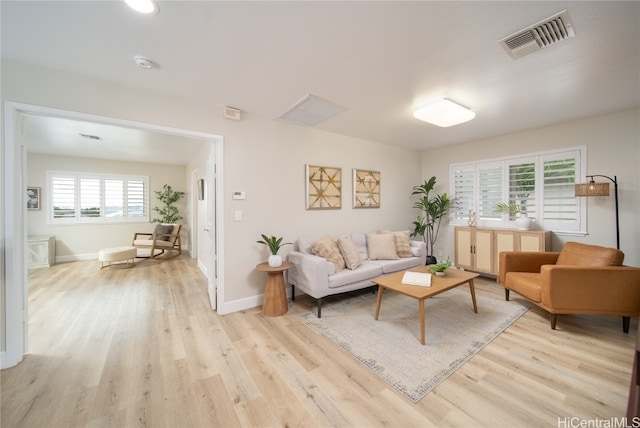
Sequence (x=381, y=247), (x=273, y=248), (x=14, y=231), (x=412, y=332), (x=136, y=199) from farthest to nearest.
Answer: (x=136, y=199), (x=381, y=247), (x=273, y=248), (x=412, y=332), (x=14, y=231)

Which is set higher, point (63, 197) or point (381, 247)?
point (63, 197)

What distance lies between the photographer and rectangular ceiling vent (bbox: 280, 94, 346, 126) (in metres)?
2.67

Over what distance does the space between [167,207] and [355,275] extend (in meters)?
5.82

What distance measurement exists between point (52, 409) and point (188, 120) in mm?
2520

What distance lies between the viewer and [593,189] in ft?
9.82

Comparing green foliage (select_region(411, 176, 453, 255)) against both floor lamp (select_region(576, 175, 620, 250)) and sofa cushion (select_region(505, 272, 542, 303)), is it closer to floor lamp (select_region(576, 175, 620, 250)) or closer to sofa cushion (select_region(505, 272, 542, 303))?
floor lamp (select_region(576, 175, 620, 250))

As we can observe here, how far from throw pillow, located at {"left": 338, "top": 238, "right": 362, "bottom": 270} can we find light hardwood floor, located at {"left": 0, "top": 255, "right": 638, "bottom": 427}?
0.98 metres

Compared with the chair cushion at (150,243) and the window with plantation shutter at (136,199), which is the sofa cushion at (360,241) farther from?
the window with plantation shutter at (136,199)

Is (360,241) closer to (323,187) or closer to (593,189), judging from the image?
(323,187)

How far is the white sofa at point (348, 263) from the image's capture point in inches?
108

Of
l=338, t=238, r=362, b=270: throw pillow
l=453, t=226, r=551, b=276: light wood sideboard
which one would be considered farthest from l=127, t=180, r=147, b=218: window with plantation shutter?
l=453, t=226, r=551, b=276: light wood sideboard

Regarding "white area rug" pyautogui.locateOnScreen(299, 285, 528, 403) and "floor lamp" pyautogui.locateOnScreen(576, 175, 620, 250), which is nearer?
"white area rug" pyautogui.locateOnScreen(299, 285, 528, 403)

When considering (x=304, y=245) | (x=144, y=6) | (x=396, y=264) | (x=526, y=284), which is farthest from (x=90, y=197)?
(x=526, y=284)

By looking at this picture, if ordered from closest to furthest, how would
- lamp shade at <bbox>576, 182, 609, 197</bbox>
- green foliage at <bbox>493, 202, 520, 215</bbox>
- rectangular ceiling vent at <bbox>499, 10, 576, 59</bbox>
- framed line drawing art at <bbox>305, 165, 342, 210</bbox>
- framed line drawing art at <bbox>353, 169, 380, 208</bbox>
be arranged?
rectangular ceiling vent at <bbox>499, 10, 576, 59</bbox>, lamp shade at <bbox>576, 182, 609, 197</bbox>, framed line drawing art at <bbox>305, 165, 342, 210</bbox>, green foliage at <bbox>493, 202, 520, 215</bbox>, framed line drawing art at <bbox>353, 169, 380, 208</bbox>
